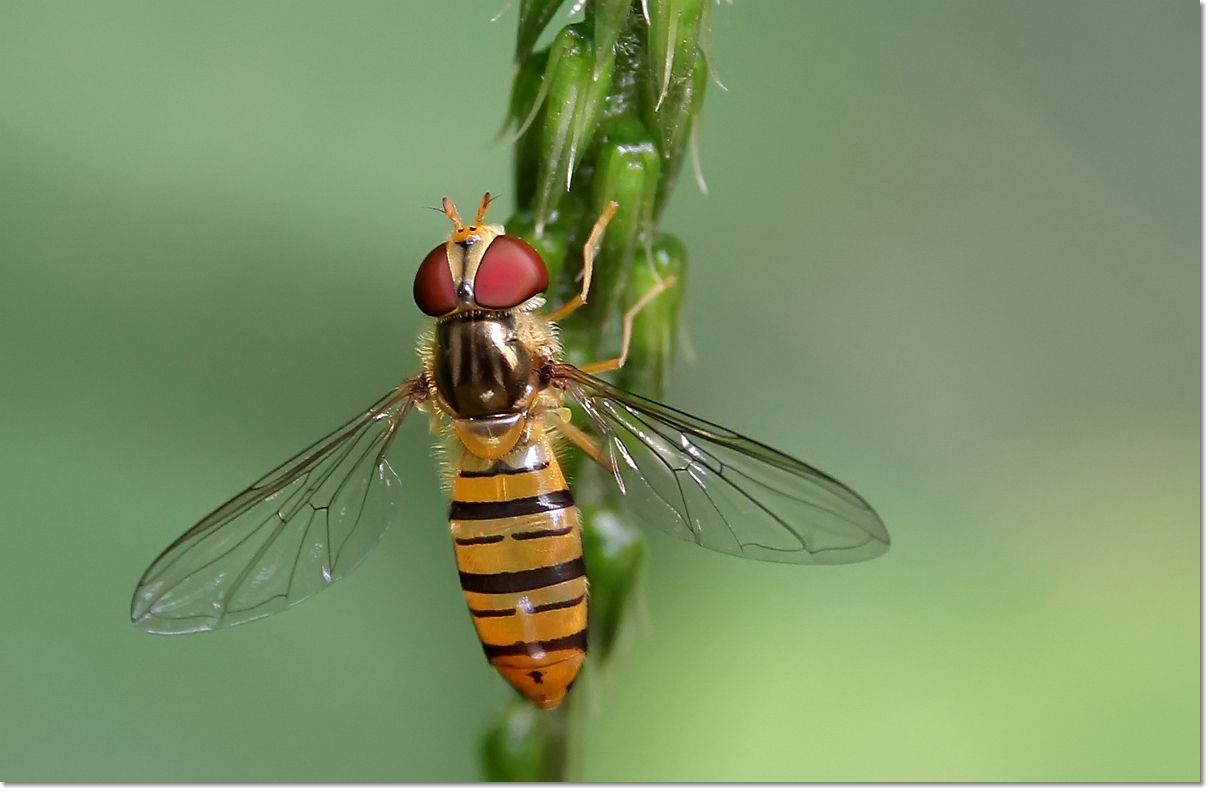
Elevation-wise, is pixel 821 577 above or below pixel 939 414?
below

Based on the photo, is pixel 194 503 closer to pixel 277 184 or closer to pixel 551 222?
pixel 277 184

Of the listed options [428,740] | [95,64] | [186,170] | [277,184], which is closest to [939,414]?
[428,740]

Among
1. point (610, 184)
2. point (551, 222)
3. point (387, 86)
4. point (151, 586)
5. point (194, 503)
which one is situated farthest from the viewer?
point (387, 86)

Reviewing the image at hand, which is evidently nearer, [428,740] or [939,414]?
[428,740]

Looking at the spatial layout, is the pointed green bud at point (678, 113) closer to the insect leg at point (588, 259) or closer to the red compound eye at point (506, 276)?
the insect leg at point (588, 259)

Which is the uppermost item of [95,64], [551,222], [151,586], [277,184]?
[95,64]

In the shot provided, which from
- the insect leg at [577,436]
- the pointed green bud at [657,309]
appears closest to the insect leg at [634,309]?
the pointed green bud at [657,309]
